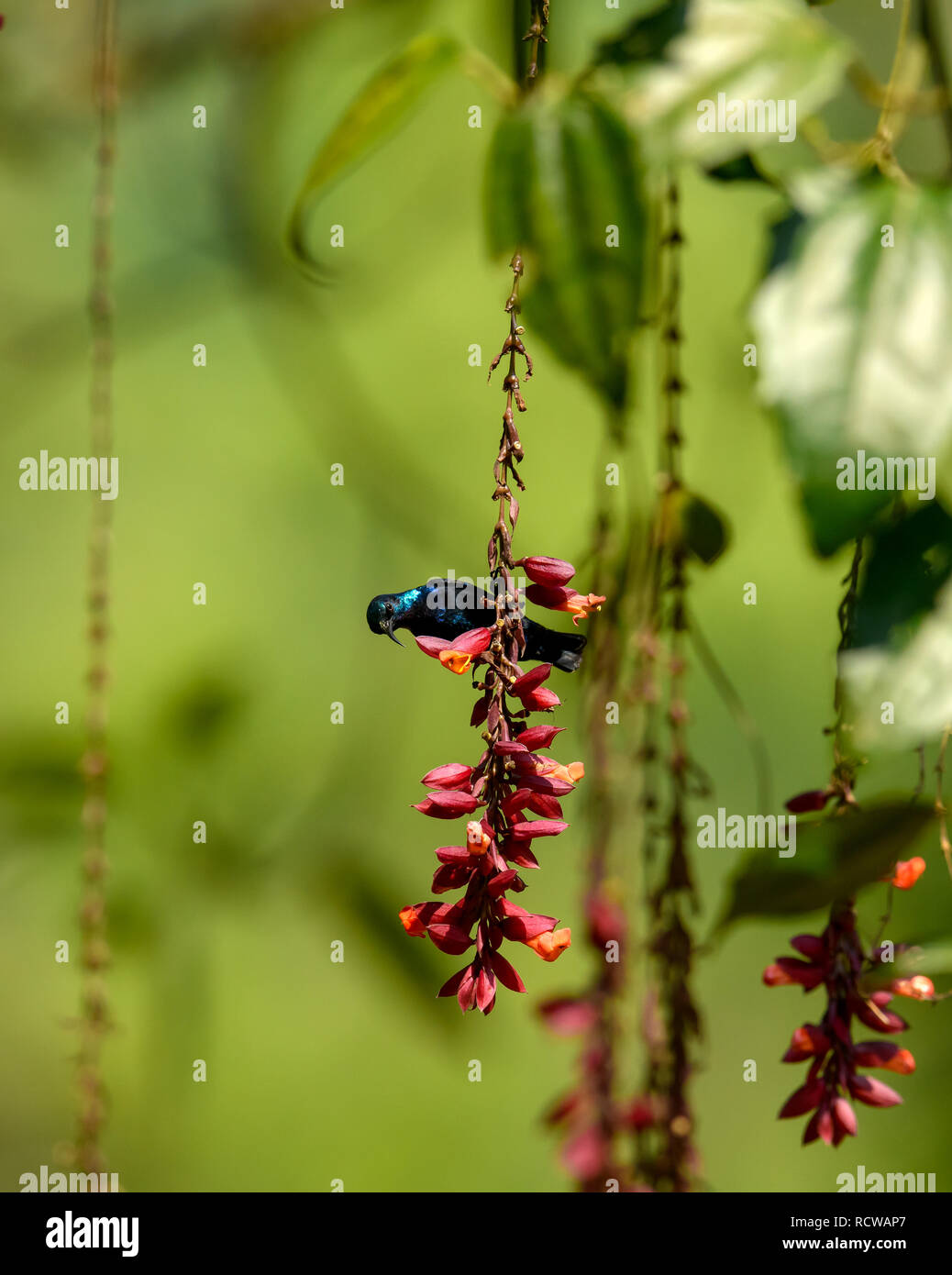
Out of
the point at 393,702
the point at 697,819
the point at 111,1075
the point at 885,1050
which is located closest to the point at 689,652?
the point at 697,819

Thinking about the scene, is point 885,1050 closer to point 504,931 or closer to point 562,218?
point 504,931

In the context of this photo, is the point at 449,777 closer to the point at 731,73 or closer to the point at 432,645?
the point at 432,645

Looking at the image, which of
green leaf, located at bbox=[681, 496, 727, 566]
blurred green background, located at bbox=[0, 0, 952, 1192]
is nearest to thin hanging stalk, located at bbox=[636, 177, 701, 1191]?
green leaf, located at bbox=[681, 496, 727, 566]

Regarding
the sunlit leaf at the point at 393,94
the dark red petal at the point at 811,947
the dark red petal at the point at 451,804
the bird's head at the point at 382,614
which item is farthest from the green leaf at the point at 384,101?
the dark red petal at the point at 811,947

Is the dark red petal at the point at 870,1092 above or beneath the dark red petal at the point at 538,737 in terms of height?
beneath

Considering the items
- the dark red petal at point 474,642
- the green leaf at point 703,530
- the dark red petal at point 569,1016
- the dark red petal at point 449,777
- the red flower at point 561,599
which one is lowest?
the dark red petal at point 569,1016

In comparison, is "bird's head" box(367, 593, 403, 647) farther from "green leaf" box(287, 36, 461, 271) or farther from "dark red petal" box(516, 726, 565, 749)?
"green leaf" box(287, 36, 461, 271)

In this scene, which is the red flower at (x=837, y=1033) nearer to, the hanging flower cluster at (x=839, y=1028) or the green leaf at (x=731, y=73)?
the hanging flower cluster at (x=839, y=1028)
